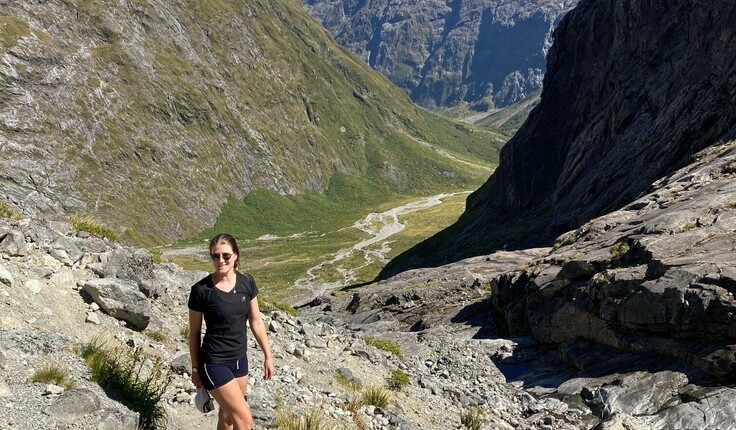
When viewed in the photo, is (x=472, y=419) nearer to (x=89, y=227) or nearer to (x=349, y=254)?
(x=89, y=227)

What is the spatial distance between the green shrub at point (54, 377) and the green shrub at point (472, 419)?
11.9 metres

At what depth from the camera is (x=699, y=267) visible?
19844mm

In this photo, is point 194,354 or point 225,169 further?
point 225,169

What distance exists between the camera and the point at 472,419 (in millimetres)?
16922

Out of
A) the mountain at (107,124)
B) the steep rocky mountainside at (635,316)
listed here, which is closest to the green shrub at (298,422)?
the steep rocky mountainside at (635,316)

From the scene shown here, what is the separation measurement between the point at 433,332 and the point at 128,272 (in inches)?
829

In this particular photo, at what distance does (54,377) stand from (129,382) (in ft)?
4.84

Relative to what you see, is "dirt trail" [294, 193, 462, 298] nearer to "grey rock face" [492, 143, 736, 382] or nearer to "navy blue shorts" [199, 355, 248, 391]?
"grey rock face" [492, 143, 736, 382]

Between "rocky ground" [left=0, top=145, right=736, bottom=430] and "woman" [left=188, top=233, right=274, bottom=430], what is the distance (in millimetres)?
2182

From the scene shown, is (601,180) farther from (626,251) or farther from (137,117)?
(137,117)

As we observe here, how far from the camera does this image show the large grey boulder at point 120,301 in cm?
1417

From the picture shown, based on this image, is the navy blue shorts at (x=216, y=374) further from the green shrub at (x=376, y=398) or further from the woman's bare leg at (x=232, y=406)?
the green shrub at (x=376, y=398)

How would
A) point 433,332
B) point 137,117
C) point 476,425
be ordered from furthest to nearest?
point 137,117, point 433,332, point 476,425

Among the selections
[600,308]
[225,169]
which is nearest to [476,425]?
[600,308]
